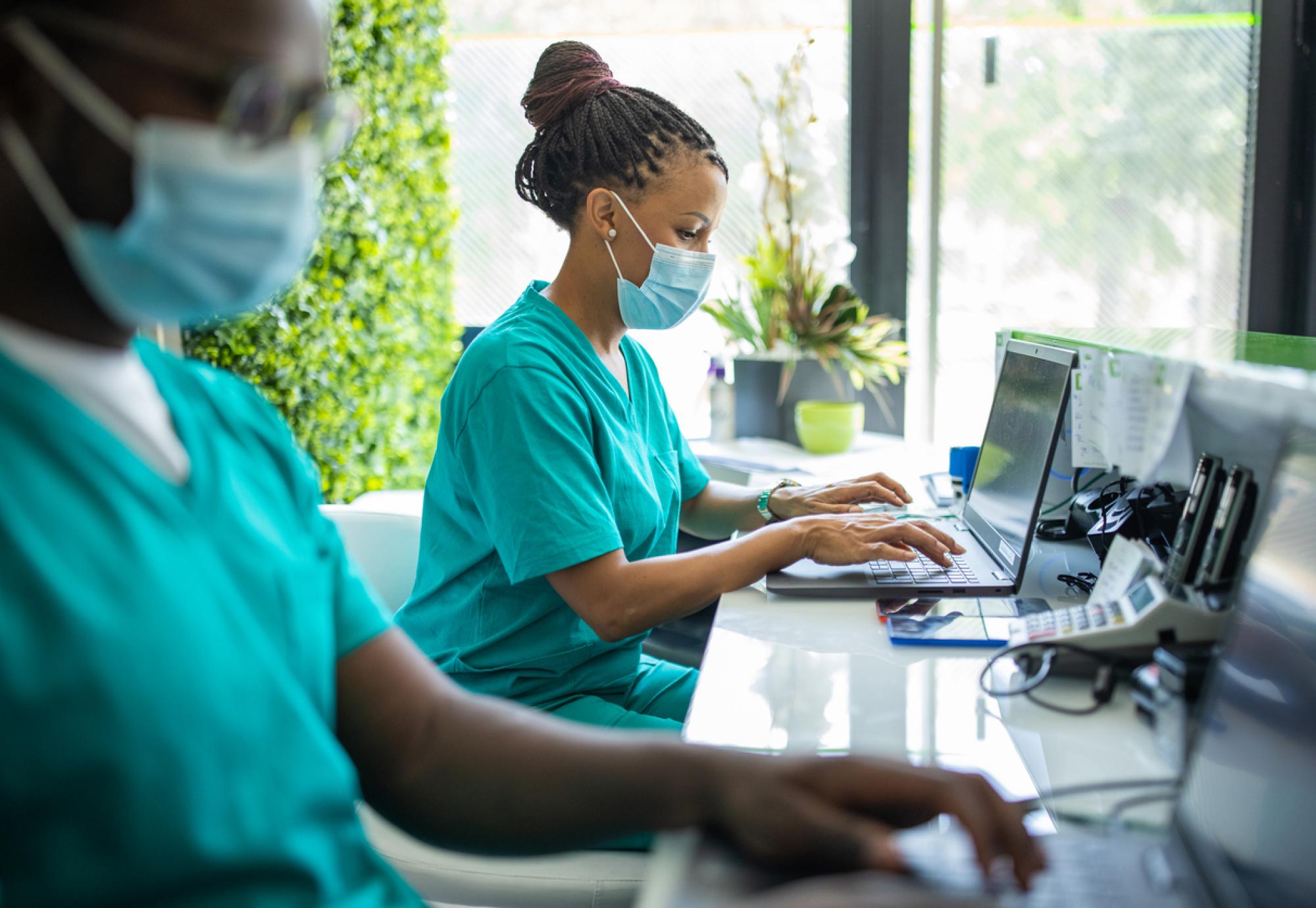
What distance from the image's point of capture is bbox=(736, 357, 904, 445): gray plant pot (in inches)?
96.1

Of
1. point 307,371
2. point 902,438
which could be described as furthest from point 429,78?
point 902,438

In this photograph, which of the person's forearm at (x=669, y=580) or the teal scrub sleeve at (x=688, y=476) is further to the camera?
the teal scrub sleeve at (x=688, y=476)

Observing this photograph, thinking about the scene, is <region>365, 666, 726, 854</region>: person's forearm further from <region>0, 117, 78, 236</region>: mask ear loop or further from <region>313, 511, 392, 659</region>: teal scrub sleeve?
<region>0, 117, 78, 236</region>: mask ear loop

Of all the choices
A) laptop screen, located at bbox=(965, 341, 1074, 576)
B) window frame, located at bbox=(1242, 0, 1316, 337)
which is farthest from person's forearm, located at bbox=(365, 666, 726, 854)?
window frame, located at bbox=(1242, 0, 1316, 337)

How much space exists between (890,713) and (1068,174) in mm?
2282

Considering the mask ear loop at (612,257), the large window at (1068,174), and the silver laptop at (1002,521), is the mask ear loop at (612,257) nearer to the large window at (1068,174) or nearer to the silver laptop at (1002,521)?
the silver laptop at (1002,521)

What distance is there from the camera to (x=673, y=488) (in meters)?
1.54

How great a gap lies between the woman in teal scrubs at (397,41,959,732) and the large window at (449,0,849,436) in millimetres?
1111

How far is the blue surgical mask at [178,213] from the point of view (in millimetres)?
574

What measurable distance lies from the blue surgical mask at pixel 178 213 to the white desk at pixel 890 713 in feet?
1.59

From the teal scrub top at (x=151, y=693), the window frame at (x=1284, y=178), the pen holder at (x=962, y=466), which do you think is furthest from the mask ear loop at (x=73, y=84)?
the window frame at (x=1284, y=178)

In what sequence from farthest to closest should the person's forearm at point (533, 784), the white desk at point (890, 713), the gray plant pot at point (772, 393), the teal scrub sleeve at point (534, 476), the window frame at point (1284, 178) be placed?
the window frame at point (1284, 178) < the gray plant pot at point (772, 393) < the teal scrub sleeve at point (534, 476) < the white desk at point (890, 713) < the person's forearm at point (533, 784)

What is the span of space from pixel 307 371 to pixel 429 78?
92cm

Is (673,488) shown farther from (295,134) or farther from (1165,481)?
(295,134)
